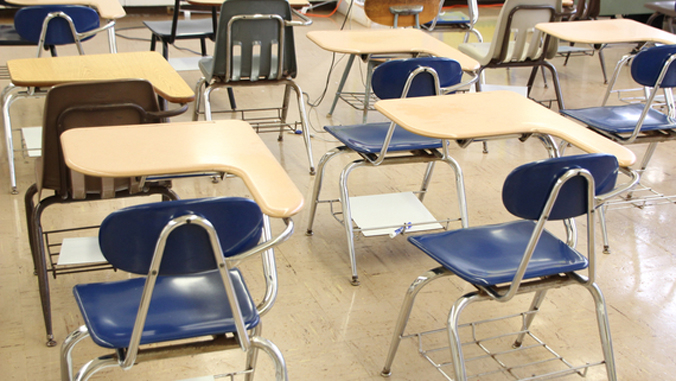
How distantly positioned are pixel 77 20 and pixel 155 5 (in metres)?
3.69

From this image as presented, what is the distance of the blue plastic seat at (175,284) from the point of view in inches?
49.1

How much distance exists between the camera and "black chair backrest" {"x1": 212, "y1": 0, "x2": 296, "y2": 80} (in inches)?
123

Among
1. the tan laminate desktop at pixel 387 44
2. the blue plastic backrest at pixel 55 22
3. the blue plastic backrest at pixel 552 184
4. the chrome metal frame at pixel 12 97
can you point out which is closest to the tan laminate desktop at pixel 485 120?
the blue plastic backrest at pixel 552 184

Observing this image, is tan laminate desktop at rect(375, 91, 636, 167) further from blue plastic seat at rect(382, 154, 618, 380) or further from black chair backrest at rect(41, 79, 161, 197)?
black chair backrest at rect(41, 79, 161, 197)

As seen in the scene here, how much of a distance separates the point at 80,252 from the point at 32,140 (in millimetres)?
1359

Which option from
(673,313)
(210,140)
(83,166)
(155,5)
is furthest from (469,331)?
(155,5)

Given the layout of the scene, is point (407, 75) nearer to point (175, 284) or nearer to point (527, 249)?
point (527, 249)

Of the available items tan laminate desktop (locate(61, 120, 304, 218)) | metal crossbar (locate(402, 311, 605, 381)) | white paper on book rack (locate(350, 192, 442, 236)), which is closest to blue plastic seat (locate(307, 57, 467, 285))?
white paper on book rack (locate(350, 192, 442, 236))

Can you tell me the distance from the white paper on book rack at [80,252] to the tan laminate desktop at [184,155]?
25.9 inches

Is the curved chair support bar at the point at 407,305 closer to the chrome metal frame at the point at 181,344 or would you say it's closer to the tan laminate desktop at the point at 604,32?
the chrome metal frame at the point at 181,344

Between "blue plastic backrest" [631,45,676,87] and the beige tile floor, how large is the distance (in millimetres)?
673

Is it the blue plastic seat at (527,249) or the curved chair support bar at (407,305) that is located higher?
the blue plastic seat at (527,249)

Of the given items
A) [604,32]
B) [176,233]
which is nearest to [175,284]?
[176,233]

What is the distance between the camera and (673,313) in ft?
8.16
